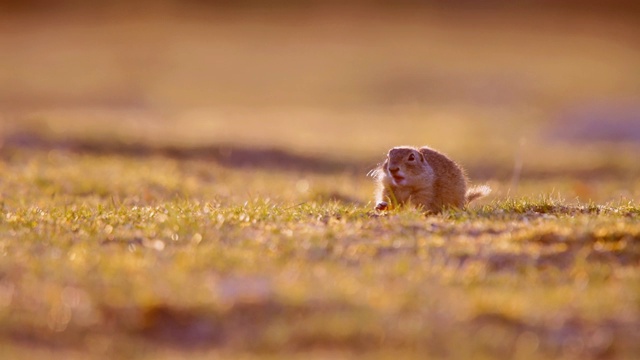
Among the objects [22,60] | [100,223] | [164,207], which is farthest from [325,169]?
[22,60]

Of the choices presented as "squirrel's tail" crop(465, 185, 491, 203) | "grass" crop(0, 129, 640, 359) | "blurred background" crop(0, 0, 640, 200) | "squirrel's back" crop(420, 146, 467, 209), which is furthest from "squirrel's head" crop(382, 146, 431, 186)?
"blurred background" crop(0, 0, 640, 200)

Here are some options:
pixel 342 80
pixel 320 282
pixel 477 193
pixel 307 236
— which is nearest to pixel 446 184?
pixel 477 193

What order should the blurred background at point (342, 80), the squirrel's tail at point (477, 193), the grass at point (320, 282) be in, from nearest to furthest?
the grass at point (320, 282) → the squirrel's tail at point (477, 193) → the blurred background at point (342, 80)

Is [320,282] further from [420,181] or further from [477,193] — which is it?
[477,193]

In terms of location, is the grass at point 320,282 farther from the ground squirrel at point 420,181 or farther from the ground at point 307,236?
the ground squirrel at point 420,181

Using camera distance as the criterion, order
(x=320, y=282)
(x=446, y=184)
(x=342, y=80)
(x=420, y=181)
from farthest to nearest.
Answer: (x=342, y=80), (x=446, y=184), (x=420, y=181), (x=320, y=282)

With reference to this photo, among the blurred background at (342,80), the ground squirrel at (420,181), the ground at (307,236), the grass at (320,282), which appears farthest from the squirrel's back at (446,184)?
the blurred background at (342,80)

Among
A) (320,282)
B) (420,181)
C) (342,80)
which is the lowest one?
(320,282)

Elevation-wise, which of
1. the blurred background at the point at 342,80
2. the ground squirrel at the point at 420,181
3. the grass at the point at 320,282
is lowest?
the grass at the point at 320,282
